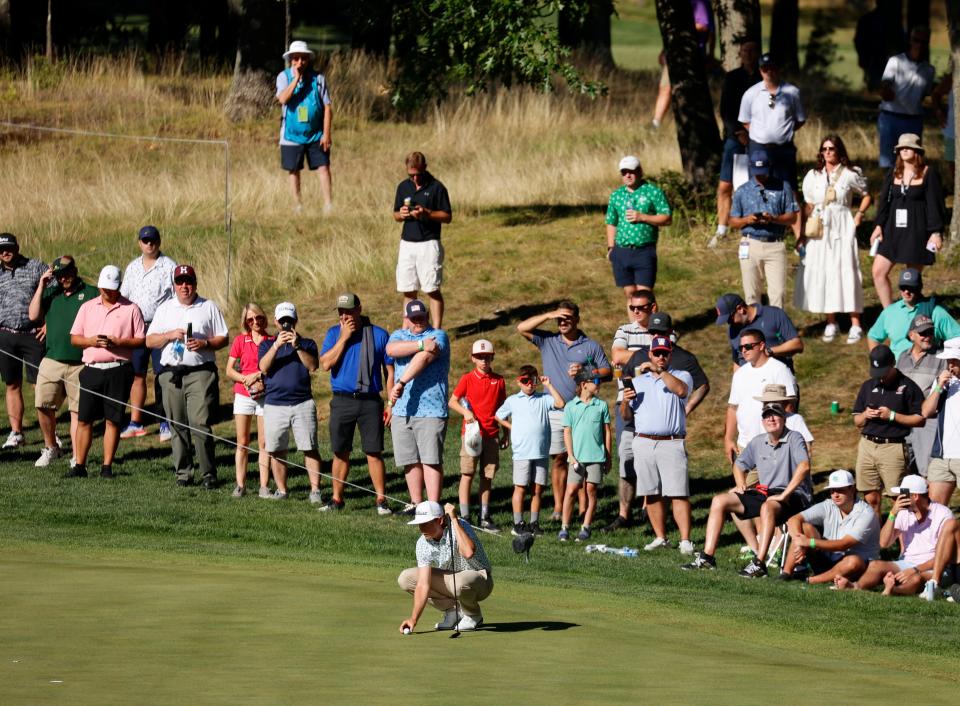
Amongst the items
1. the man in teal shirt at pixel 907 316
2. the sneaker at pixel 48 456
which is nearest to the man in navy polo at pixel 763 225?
the man in teal shirt at pixel 907 316

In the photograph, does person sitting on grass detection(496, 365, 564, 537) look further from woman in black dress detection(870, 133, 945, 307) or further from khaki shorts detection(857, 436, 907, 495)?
woman in black dress detection(870, 133, 945, 307)

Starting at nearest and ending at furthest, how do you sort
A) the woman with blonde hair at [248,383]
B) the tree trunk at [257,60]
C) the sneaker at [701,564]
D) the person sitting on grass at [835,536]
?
1. the person sitting on grass at [835,536]
2. the sneaker at [701,564]
3. the woman with blonde hair at [248,383]
4. the tree trunk at [257,60]

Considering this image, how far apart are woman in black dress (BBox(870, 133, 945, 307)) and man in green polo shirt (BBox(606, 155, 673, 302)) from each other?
7.12 ft

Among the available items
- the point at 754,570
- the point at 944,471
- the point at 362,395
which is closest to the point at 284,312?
the point at 362,395

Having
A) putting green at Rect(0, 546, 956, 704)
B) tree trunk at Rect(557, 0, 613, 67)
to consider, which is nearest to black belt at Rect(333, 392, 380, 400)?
putting green at Rect(0, 546, 956, 704)

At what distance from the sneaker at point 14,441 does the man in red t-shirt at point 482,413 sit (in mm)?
5106

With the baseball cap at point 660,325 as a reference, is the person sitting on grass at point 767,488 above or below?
below

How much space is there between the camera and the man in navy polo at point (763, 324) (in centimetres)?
1545

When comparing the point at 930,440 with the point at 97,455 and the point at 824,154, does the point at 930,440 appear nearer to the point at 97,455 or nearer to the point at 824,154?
the point at 824,154

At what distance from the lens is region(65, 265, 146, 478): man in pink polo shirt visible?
16.5 m

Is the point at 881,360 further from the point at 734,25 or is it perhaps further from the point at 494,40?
the point at 734,25

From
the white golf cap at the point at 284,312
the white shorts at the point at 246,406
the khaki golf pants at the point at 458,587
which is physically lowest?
the khaki golf pants at the point at 458,587

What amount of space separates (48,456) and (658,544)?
629 centimetres

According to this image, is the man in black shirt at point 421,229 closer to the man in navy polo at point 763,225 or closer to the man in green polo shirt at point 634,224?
the man in green polo shirt at point 634,224
